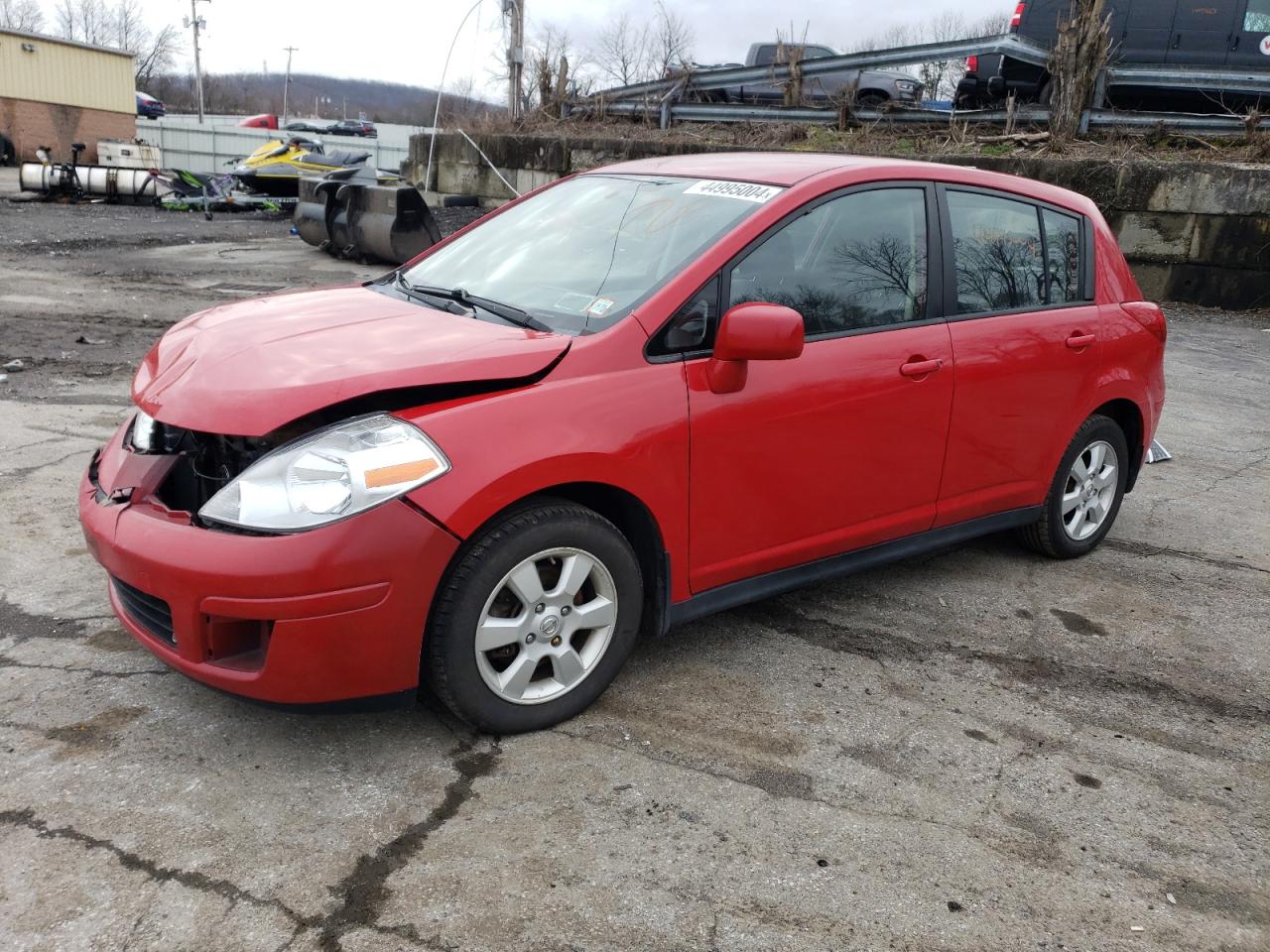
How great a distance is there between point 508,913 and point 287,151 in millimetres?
22604

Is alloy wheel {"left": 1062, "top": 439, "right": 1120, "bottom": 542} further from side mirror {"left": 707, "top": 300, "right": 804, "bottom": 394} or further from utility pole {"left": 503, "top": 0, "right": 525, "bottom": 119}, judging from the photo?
utility pole {"left": 503, "top": 0, "right": 525, "bottom": 119}

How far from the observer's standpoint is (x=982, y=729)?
3324 mm

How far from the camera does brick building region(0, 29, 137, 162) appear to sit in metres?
36.3

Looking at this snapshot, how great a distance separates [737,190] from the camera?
3.66 meters

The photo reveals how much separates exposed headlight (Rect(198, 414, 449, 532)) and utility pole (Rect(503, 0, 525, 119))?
1862cm

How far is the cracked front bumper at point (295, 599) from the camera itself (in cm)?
265

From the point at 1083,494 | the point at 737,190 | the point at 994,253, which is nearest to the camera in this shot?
the point at 737,190

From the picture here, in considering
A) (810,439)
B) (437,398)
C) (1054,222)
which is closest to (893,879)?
(810,439)

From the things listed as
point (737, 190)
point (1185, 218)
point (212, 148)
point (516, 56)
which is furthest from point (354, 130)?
point (737, 190)

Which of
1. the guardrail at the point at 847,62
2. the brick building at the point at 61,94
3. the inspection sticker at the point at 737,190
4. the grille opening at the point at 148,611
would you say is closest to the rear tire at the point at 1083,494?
the inspection sticker at the point at 737,190

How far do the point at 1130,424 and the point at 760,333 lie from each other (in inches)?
104

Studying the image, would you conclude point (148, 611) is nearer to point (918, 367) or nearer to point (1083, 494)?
point (918, 367)

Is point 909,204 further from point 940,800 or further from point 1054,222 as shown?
point 940,800

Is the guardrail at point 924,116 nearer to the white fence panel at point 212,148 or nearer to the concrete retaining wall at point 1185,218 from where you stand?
the concrete retaining wall at point 1185,218
